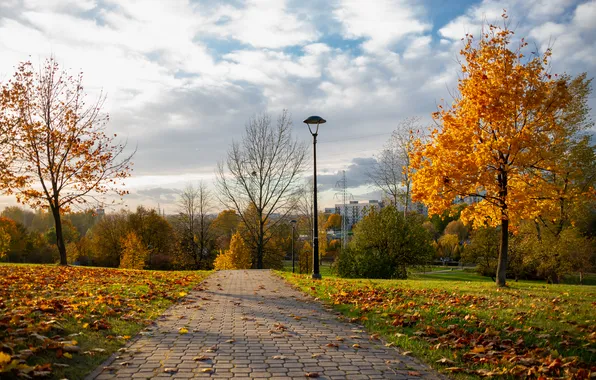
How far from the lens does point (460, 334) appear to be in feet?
21.5

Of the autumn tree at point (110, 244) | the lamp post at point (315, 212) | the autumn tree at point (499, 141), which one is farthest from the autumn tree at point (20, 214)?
the autumn tree at point (499, 141)

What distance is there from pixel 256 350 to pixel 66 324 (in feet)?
9.20

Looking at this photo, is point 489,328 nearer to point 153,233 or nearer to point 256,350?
point 256,350

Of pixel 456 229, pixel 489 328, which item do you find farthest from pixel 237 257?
pixel 456 229

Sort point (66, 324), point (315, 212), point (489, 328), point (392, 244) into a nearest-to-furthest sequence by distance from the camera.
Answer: point (66, 324), point (489, 328), point (315, 212), point (392, 244)

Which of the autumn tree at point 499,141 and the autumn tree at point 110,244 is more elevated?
the autumn tree at point 499,141

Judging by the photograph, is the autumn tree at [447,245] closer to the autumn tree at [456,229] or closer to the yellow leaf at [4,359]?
the autumn tree at [456,229]

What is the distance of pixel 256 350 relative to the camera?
18.7ft

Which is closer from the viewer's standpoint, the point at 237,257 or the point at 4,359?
the point at 4,359

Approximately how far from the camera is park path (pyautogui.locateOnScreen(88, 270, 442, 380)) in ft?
15.6

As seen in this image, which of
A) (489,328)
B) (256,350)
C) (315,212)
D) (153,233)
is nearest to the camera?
(256,350)

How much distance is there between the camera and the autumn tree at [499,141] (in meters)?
12.1

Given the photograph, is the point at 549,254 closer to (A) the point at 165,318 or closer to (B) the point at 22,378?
(A) the point at 165,318

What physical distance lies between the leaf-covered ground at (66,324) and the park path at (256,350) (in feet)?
0.97
